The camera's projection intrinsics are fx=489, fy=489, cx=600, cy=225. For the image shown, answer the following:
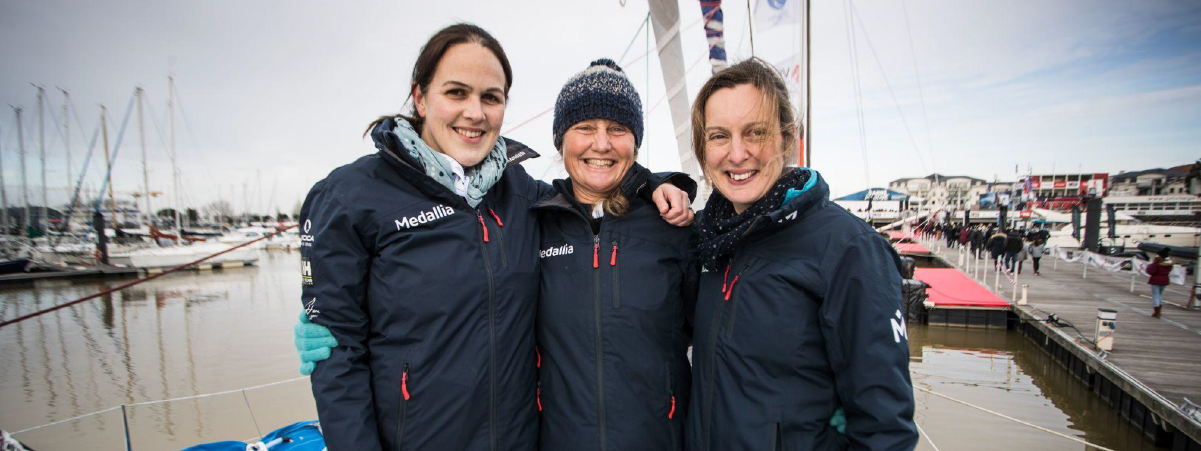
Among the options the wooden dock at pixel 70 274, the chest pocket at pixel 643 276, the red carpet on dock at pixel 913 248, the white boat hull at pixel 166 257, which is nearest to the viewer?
the chest pocket at pixel 643 276

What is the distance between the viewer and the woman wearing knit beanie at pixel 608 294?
185 centimetres

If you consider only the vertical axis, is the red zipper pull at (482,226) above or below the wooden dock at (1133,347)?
above

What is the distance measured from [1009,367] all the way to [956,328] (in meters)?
2.32

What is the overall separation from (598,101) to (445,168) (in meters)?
0.73

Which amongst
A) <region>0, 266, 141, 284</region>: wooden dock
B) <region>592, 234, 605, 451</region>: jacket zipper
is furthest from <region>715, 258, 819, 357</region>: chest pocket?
<region>0, 266, 141, 284</region>: wooden dock

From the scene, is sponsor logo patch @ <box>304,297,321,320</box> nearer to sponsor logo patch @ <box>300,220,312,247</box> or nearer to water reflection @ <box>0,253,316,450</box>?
sponsor logo patch @ <box>300,220,312,247</box>

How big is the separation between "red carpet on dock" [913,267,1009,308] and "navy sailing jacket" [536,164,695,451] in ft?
45.6

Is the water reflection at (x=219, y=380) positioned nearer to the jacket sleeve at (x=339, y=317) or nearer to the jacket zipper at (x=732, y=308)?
the jacket zipper at (x=732, y=308)

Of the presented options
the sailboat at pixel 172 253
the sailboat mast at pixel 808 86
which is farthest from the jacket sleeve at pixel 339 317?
the sailboat at pixel 172 253

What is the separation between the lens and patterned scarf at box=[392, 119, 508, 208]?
5.68 feet

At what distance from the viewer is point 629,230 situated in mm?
2014

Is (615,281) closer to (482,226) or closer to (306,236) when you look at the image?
(482,226)

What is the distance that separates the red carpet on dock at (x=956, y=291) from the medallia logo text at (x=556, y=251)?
14169 mm

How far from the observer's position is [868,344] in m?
1.40
